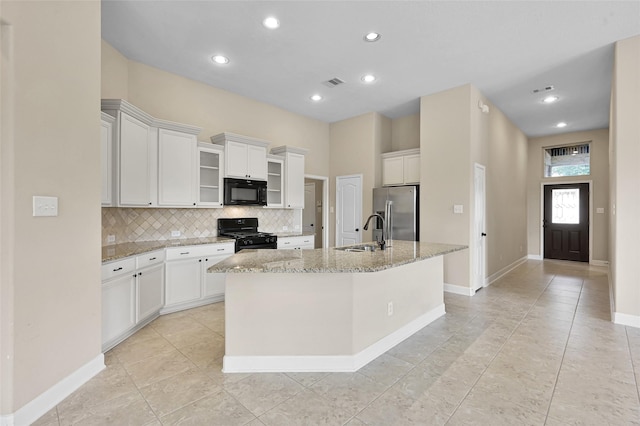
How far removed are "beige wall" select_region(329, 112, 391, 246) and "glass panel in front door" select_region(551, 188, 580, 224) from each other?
4840 mm

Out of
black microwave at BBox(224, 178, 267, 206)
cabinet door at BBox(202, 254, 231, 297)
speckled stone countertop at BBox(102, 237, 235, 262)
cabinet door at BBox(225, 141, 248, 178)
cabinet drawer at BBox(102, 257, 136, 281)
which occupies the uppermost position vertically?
cabinet door at BBox(225, 141, 248, 178)

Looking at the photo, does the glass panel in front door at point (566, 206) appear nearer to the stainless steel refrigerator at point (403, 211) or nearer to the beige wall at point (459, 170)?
the beige wall at point (459, 170)

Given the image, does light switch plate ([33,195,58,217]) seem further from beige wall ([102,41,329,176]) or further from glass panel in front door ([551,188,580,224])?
glass panel in front door ([551,188,580,224])

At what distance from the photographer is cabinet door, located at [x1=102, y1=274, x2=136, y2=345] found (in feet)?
8.57

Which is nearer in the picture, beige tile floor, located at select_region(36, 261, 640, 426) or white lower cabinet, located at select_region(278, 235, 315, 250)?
beige tile floor, located at select_region(36, 261, 640, 426)

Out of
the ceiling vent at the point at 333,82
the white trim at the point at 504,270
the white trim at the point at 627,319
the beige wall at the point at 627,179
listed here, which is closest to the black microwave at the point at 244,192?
the ceiling vent at the point at 333,82

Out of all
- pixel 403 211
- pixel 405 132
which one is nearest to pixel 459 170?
pixel 403 211

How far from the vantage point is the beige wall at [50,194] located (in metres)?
1.75

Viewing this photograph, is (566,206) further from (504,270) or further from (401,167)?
(401,167)

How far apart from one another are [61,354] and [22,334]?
1.07ft

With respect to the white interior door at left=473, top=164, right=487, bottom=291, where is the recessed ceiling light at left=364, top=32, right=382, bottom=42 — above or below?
above

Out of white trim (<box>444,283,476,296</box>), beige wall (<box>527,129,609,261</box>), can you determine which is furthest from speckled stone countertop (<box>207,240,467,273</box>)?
beige wall (<box>527,129,609,261</box>)

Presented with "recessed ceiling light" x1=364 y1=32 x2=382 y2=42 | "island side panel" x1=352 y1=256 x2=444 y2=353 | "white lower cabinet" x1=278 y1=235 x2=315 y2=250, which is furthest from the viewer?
"white lower cabinet" x1=278 y1=235 x2=315 y2=250

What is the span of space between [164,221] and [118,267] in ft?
4.39
